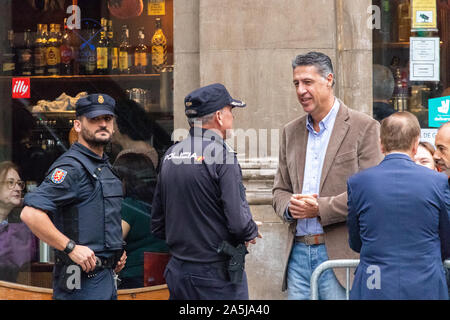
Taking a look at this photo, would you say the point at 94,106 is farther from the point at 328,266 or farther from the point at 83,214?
the point at 328,266

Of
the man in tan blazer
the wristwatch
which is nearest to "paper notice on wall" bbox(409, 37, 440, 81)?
the man in tan blazer

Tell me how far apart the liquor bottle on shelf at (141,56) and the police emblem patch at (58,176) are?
303 centimetres

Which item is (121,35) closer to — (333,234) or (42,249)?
(42,249)

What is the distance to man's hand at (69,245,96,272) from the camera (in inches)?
175

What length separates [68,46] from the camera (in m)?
7.52

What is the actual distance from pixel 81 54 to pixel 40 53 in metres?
0.50

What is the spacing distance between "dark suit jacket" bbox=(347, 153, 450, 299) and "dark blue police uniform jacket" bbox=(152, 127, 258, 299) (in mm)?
805

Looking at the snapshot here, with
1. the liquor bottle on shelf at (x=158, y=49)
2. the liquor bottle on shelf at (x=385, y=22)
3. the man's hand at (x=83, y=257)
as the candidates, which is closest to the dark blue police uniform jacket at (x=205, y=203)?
the man's hand at (x=83, y=257)

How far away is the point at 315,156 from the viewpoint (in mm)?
4859

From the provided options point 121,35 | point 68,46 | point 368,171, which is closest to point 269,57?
point 121,35

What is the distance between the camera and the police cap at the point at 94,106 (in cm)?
480

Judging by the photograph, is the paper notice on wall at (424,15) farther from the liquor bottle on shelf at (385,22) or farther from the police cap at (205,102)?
the police cap at (205,102)

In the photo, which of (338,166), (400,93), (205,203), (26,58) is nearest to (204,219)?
(205,203)

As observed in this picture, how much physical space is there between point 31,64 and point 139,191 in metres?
2.00
